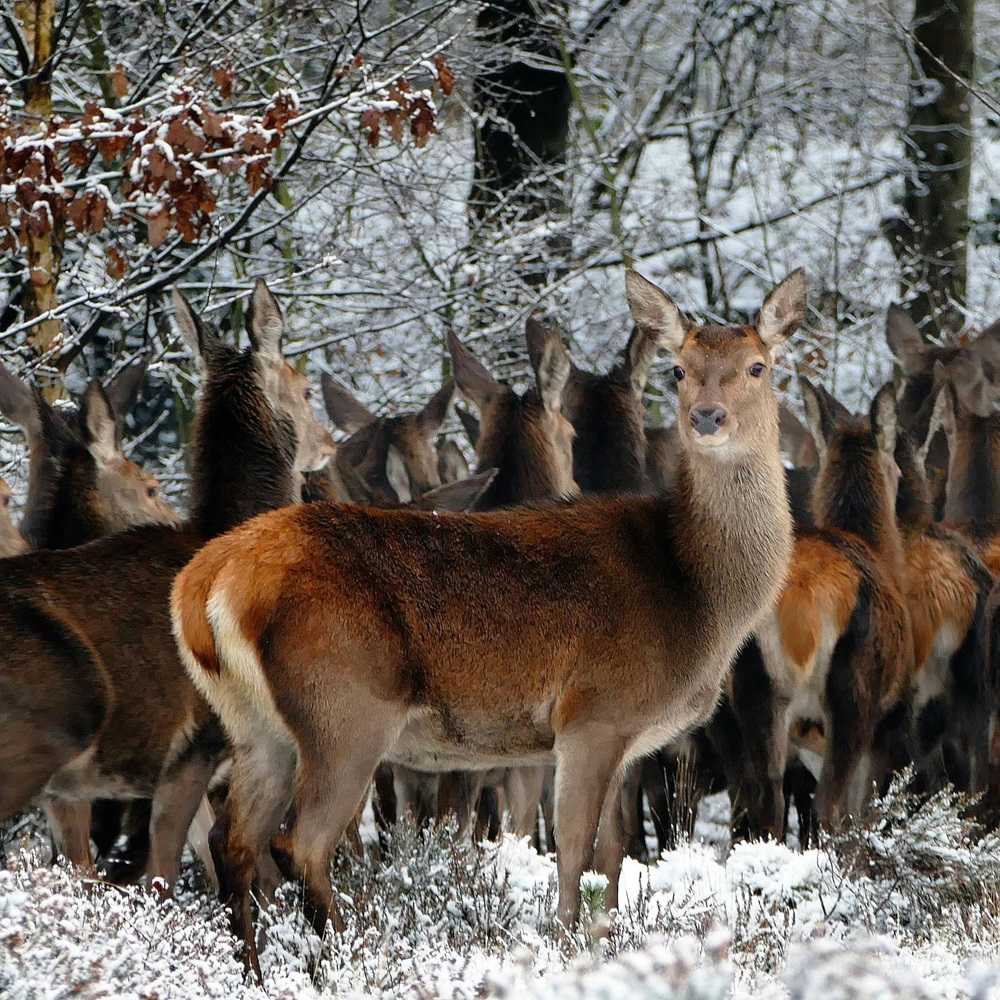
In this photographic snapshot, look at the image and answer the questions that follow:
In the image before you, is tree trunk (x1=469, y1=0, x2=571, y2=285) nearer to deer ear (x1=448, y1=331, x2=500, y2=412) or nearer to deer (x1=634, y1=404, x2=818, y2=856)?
deer ear (x1=448, y1=331, x2=500, y2=412)

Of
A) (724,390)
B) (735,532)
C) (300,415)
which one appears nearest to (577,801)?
(735,532)

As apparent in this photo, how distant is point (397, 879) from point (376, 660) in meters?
1.03

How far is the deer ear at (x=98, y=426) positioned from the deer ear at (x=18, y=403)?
1.16 ft

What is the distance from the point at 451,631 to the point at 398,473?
5402mm

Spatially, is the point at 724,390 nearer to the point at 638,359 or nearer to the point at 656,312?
the point at 656,312

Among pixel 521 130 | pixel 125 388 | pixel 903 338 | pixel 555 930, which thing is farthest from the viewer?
pixel 521 130

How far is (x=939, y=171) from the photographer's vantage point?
17.2 metres

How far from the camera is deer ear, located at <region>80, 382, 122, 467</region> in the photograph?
26.3 feet

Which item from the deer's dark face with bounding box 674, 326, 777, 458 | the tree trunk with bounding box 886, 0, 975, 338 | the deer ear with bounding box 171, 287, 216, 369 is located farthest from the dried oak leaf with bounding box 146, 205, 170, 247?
the tree trunk with bounding box 886, 0, 975, 338

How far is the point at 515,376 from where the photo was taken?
1421 cm

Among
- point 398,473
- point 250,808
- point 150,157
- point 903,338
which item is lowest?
point 250,808

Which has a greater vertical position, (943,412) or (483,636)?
(943,412)

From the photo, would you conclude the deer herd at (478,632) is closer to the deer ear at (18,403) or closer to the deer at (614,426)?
the deer ear at (18,403)

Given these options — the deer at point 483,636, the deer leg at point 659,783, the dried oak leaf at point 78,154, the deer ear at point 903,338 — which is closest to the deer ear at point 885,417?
the deer leg at point 659,783
